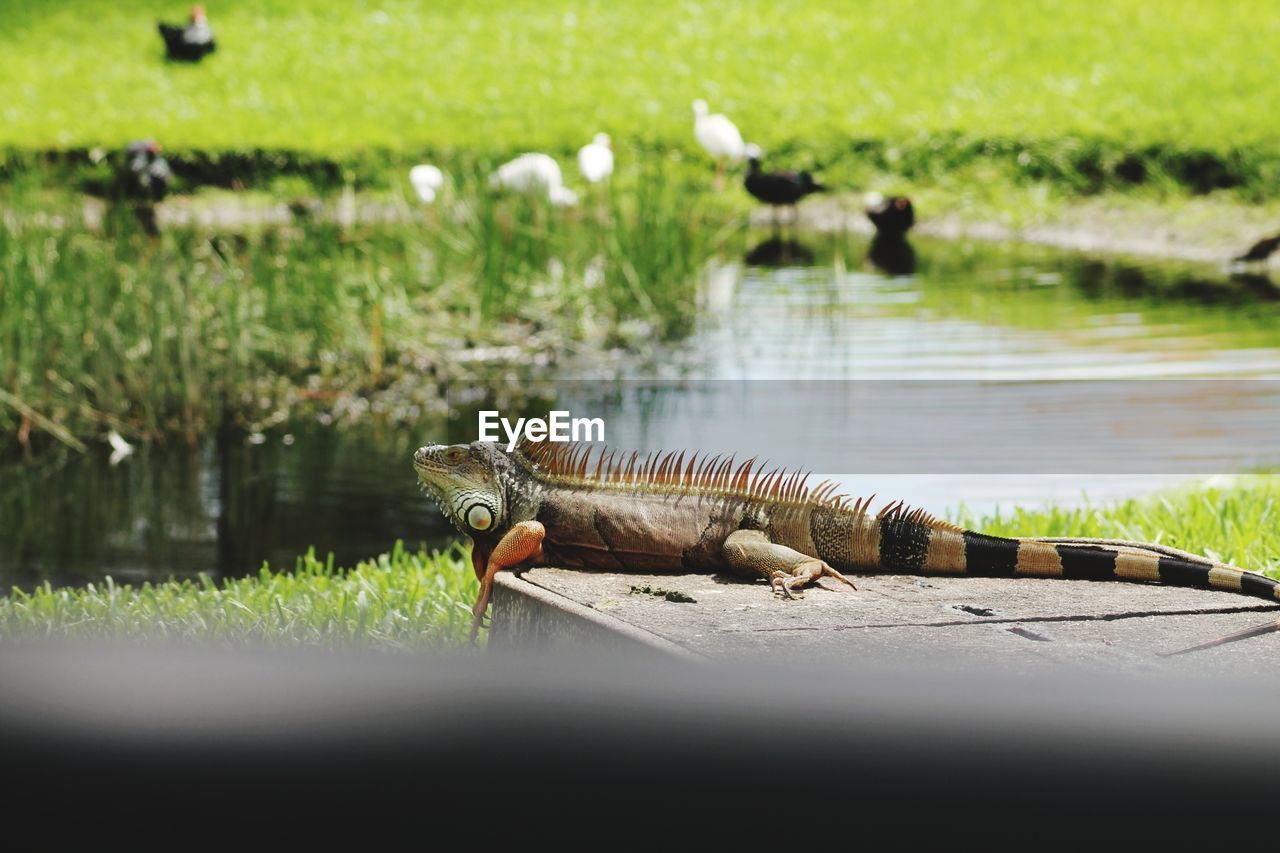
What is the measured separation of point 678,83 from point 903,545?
28.2ft

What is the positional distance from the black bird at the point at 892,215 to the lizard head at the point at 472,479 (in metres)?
5.93

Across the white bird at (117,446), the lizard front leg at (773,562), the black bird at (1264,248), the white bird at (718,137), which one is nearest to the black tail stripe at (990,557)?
the lizard front leg at (773,562)

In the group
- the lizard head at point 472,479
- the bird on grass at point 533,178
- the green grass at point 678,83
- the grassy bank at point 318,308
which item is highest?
the green grass at point 678,83

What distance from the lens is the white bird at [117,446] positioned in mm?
4430

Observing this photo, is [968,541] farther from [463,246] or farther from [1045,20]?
[1045,20]

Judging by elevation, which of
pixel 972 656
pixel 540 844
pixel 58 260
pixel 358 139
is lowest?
pixel 540 844

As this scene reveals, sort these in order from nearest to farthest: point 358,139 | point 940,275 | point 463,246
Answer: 1. point 463,246
2. point 940,275
3. point 358,139

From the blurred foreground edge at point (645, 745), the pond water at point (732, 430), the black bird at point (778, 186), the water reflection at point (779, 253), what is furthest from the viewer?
the black bird at point (778, 186)

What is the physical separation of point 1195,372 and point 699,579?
118 inches

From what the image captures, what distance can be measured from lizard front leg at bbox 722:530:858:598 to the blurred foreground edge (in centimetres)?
40

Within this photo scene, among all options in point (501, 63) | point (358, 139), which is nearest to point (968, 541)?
point (358, 139)

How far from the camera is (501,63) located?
1097 centimetres

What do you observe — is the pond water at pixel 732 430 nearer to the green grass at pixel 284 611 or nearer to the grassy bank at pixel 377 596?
the grassy bank at pixel 377 596

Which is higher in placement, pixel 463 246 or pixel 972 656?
pixel 463 246
